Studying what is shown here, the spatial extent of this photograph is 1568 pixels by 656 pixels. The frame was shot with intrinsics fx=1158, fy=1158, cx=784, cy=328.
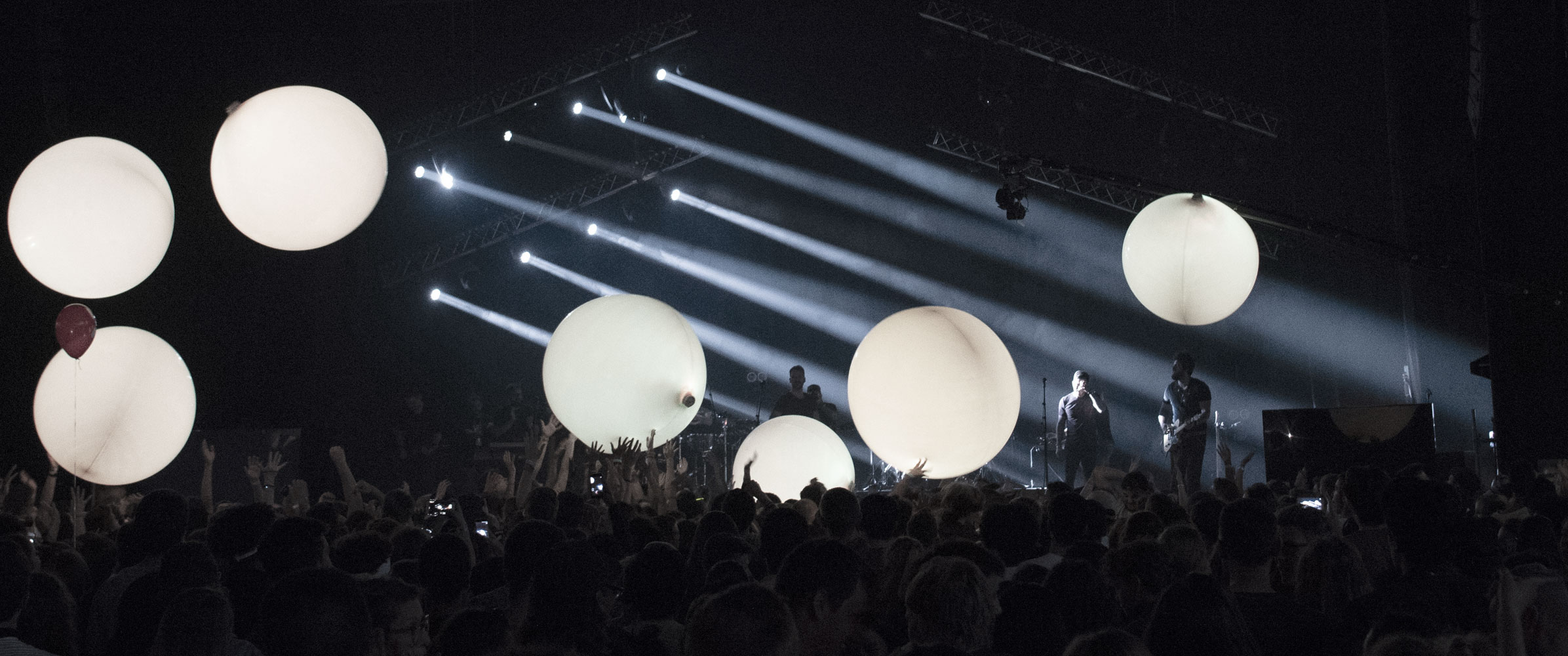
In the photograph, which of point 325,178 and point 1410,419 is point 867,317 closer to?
point 1410,419

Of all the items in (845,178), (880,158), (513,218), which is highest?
(880,158)

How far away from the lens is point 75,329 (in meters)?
4.90

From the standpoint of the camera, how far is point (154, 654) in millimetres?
1934

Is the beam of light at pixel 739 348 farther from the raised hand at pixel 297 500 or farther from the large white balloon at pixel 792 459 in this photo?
the raised hand at pixel 297 500

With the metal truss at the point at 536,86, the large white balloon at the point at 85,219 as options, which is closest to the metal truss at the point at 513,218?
the metal truss at the point at 536,86

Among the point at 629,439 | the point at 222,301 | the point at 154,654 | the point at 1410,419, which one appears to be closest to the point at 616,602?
the point at 154,654

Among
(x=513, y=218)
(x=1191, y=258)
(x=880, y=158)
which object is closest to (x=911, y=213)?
(x=880, y=158)

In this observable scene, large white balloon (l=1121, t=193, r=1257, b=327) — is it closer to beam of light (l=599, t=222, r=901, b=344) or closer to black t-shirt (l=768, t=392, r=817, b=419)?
black t-shirt (l=768, t=392, r=817, b=419)

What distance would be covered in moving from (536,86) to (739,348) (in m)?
3.85

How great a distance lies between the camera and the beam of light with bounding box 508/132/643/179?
12.9 m

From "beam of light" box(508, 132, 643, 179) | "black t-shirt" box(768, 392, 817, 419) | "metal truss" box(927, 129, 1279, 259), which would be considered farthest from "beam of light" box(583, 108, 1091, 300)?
"black t-shirt" box(768, 392, 817, 419)

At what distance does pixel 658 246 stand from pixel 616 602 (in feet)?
34.9

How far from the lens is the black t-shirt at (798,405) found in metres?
7.95

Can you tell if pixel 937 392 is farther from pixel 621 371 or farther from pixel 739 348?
pixel 739 348
